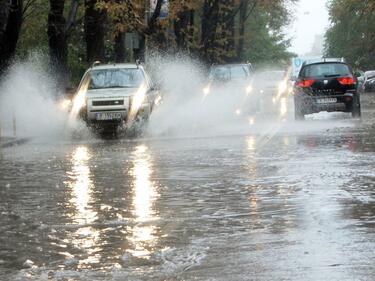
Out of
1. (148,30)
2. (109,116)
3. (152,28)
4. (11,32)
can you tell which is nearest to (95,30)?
(148,30)

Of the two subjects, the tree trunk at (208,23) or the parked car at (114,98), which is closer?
the parked car at (114,98)

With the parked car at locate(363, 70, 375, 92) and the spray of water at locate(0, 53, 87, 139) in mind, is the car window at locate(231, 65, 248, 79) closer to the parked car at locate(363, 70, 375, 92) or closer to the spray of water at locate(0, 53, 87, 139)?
the spray of water at locate(0, 53, 87, 139)

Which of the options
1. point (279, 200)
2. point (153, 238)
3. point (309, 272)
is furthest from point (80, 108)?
point (309, 272)

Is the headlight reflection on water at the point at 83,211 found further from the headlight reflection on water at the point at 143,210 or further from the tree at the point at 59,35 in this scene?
the tree at the point at 59,35

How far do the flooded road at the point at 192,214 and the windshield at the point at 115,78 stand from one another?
266 inches

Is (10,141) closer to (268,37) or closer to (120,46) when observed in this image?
(120,46)

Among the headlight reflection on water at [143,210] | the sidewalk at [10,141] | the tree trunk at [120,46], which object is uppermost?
the tree trunk at [120,46]

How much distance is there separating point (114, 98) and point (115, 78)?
147 cm

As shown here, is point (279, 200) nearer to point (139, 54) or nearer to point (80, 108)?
point (80, 108)

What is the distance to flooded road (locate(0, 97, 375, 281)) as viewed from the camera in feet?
26.3

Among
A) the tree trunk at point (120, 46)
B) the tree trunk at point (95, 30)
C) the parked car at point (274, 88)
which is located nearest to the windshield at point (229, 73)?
the tree trunk at point (120, 46)

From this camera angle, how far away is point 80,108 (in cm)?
2583

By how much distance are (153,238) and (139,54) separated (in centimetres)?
3167

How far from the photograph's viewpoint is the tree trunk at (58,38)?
1257 inches
